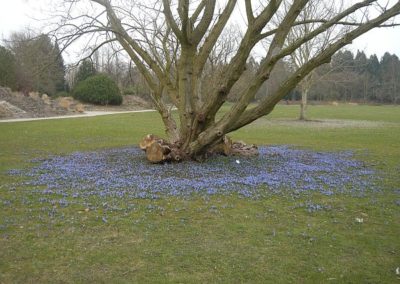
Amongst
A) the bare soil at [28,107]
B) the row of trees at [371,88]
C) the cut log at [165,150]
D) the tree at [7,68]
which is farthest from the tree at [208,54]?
the row of trees at [371,88]

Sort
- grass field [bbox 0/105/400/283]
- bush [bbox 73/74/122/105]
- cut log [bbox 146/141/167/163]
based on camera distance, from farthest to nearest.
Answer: bush [bbox 73/74/122/105] → cut log [bbox 146/141/167/163] → grass field [bbox 0/105/400/283]

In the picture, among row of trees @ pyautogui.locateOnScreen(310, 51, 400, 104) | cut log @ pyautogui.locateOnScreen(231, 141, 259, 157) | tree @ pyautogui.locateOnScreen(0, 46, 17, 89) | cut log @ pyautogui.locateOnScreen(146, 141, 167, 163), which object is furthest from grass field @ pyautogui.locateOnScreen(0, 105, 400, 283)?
row of trees @ pyautogui.locateOnScreen(310, 51, 400, 104)

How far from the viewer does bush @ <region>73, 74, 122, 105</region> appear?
1969 inches

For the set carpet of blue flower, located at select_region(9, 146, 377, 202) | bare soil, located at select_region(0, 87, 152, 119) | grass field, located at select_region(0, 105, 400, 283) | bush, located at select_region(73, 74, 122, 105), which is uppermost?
bush, located at select_region(73, 74, 122, 105)

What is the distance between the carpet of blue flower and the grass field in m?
0.44

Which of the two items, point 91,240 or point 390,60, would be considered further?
point 390,60

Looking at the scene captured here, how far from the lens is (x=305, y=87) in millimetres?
32469

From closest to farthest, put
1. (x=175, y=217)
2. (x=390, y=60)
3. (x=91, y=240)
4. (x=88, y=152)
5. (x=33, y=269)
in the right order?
1. (x=33, y=269)
2. (x=91, y=240)
3. (x=175, y=217)
4. (x=88, y=152)
5. (x=390, y=60)

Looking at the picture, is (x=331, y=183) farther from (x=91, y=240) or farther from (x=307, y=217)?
(x=91, y=240)

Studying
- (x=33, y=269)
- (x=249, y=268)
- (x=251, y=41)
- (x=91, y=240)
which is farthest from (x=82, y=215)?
(x=251, y=41)

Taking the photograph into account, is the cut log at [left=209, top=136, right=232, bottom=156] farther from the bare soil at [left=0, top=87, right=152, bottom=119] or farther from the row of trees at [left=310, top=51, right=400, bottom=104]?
the row of trees at [left=310, top=51, right=400, bottom=104]

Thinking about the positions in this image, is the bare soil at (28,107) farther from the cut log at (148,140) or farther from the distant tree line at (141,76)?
the cut log at (148,140)

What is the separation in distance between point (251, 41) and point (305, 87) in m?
23.6

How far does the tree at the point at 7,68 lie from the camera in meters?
40.0
